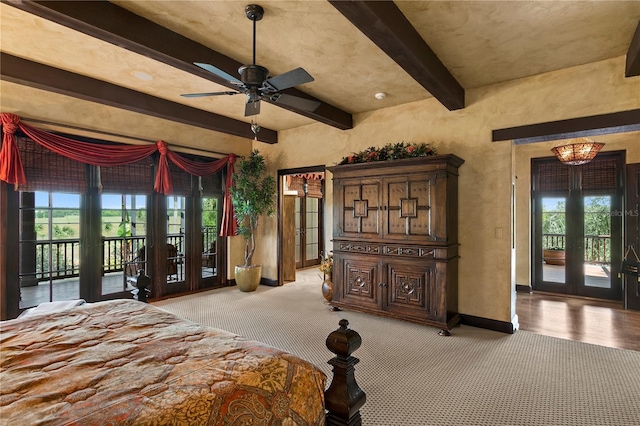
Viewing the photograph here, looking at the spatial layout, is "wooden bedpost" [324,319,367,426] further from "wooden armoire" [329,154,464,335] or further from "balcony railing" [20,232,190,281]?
"balcony railing" [20,232,190,281]

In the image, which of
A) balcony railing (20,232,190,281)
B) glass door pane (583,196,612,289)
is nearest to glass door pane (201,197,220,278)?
balcony railing (20,232,190,281)

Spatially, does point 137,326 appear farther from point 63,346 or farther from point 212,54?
point 212,54

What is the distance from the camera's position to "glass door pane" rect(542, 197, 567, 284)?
231 inches

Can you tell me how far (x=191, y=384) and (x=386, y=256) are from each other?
→ 3.23m

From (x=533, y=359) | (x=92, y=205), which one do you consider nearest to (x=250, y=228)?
(x=92, y=205)

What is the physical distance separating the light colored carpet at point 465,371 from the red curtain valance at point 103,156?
7.02 feet

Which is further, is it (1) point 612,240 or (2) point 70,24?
(1) point 612,240

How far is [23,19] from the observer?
2.72 meters

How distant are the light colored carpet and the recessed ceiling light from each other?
3114 millimetres

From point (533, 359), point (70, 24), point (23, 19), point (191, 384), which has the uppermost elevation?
point (23, 19)

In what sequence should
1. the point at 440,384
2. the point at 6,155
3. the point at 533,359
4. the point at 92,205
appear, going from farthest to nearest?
1. the point at 92,205
2. the point at 6,155
3. the point at 533,359
4. the point at 440,384

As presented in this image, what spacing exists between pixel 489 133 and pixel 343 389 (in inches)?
145

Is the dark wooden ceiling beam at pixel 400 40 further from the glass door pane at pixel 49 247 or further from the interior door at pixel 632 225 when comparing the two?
the glass door pane at pixel 49 247

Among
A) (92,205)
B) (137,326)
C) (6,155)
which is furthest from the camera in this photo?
(92,205)
